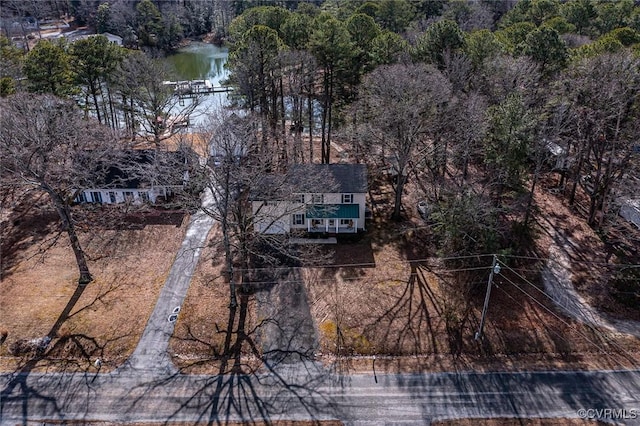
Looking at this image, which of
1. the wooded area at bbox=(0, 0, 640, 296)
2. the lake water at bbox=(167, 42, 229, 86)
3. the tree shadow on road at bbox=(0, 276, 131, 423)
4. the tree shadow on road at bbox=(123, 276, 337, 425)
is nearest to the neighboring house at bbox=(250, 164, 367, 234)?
the wooded area at bbox=(0, 0, 640, 296)

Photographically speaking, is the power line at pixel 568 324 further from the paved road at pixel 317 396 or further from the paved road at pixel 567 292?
the paved road at pixel 317 396

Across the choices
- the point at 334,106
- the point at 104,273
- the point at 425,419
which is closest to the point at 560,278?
the point at 425,419

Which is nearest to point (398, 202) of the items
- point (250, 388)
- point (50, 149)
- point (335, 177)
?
point (335, 177)

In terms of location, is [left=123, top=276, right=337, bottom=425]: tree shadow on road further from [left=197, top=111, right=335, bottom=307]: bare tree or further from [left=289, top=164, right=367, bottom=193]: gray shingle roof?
[left=289, top=164, right=367, bottom=193]: gray shingle roof

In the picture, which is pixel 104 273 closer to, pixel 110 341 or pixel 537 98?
pixel 110 341

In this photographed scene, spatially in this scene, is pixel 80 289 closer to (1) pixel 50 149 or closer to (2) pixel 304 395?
(1) pixel 50 149
